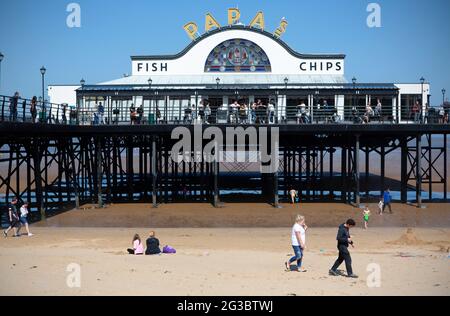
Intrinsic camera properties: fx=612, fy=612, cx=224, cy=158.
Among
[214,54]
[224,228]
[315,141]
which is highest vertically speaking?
[214,54]

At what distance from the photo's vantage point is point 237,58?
35.6 m

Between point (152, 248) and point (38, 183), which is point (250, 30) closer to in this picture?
point (38, 183)

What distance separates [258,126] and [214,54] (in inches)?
450

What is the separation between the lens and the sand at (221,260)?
36.1 feet

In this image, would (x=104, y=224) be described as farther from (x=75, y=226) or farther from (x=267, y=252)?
(x=267, y=252)

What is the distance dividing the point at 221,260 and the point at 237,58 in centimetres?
2289

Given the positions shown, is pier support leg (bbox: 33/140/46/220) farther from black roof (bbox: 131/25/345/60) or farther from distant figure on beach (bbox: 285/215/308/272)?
black roof (bbox: 131/25/345/60)

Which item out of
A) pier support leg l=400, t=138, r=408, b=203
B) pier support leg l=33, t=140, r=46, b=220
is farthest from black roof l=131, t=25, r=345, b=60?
pier support leg l=33, t=140, r=46, b=220

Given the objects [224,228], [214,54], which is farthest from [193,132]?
[214,54]
